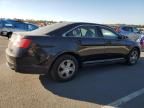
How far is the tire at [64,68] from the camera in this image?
5728 mm

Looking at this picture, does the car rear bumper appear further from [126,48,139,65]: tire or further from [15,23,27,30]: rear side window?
[15,23,27,30]: rear side window

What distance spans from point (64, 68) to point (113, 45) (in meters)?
2.17

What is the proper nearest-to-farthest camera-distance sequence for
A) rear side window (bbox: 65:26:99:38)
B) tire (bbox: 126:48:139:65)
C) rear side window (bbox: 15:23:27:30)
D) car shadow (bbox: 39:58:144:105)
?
car shadow (bbox: 39:58:144:105) → rear side window (bbox: 65:26:99:38) → tire (bbox: 126:48:139:65) → rear side window (bbox: 15:23:27:30)

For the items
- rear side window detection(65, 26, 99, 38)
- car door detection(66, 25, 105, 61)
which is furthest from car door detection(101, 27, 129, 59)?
rear side window detection(65, 26, 99, 38)

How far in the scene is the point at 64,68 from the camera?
5.87 meters

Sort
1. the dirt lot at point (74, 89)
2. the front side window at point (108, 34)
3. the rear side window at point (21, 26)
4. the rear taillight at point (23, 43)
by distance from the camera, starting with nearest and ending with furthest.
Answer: the dirt lot at point (74, 89) < the rear taillight at point (23, 43) < the front side window at point (108, 34) < the rear side window at point (21, 26)

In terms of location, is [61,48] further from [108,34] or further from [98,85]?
[108,34]

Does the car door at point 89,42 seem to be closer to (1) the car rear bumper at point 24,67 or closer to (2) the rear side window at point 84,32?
(2) the rear side window at point 84,32

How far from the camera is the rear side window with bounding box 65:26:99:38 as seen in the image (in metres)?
6.07

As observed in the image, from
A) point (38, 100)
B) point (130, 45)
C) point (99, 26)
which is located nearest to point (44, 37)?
point (38, 100)

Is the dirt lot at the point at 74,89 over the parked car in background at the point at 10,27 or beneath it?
beneath

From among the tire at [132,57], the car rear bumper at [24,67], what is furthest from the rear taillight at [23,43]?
the tire at [132,57]

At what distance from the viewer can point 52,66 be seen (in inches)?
224

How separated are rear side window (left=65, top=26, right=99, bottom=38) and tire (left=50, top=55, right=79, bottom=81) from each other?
617 mm
